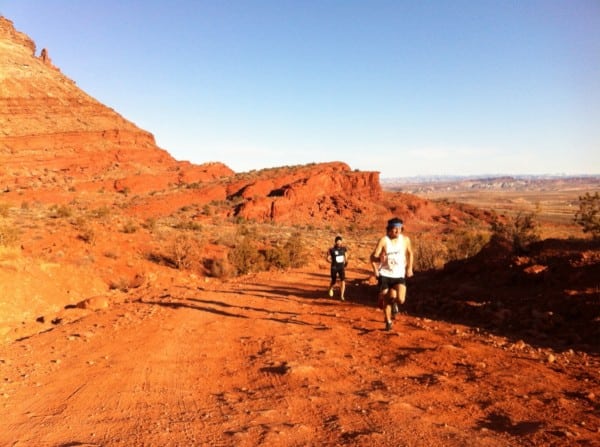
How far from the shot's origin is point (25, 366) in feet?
20.7

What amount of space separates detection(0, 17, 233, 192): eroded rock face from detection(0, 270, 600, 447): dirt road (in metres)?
43.7

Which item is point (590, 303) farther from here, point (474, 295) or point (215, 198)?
point (215, 198)

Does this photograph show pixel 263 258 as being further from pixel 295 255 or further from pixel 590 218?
pixel 590 218

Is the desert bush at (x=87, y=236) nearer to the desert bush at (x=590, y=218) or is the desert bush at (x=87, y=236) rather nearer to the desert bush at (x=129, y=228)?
the desert bush at (x=129, y=228)

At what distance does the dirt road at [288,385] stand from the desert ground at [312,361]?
23mm

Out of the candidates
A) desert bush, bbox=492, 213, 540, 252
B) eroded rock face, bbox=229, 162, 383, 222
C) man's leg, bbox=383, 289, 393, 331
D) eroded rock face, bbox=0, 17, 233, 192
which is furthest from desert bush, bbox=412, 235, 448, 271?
eroded rock face, bbox=0, 17, 233, 192

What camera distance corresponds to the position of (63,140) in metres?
54.1

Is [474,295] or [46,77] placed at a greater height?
[46,77]

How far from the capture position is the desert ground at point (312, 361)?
3881mm

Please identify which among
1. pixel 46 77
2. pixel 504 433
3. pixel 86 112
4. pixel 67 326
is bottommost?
pixel 67 326

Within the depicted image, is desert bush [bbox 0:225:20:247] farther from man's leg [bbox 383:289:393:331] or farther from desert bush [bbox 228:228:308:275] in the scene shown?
man's leg [bbox 383:289:393:331]

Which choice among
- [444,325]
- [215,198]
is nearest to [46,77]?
[215,198]

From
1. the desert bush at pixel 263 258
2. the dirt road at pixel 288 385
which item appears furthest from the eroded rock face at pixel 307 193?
the dirt road at pixel 288 385

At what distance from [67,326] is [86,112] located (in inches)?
2346
